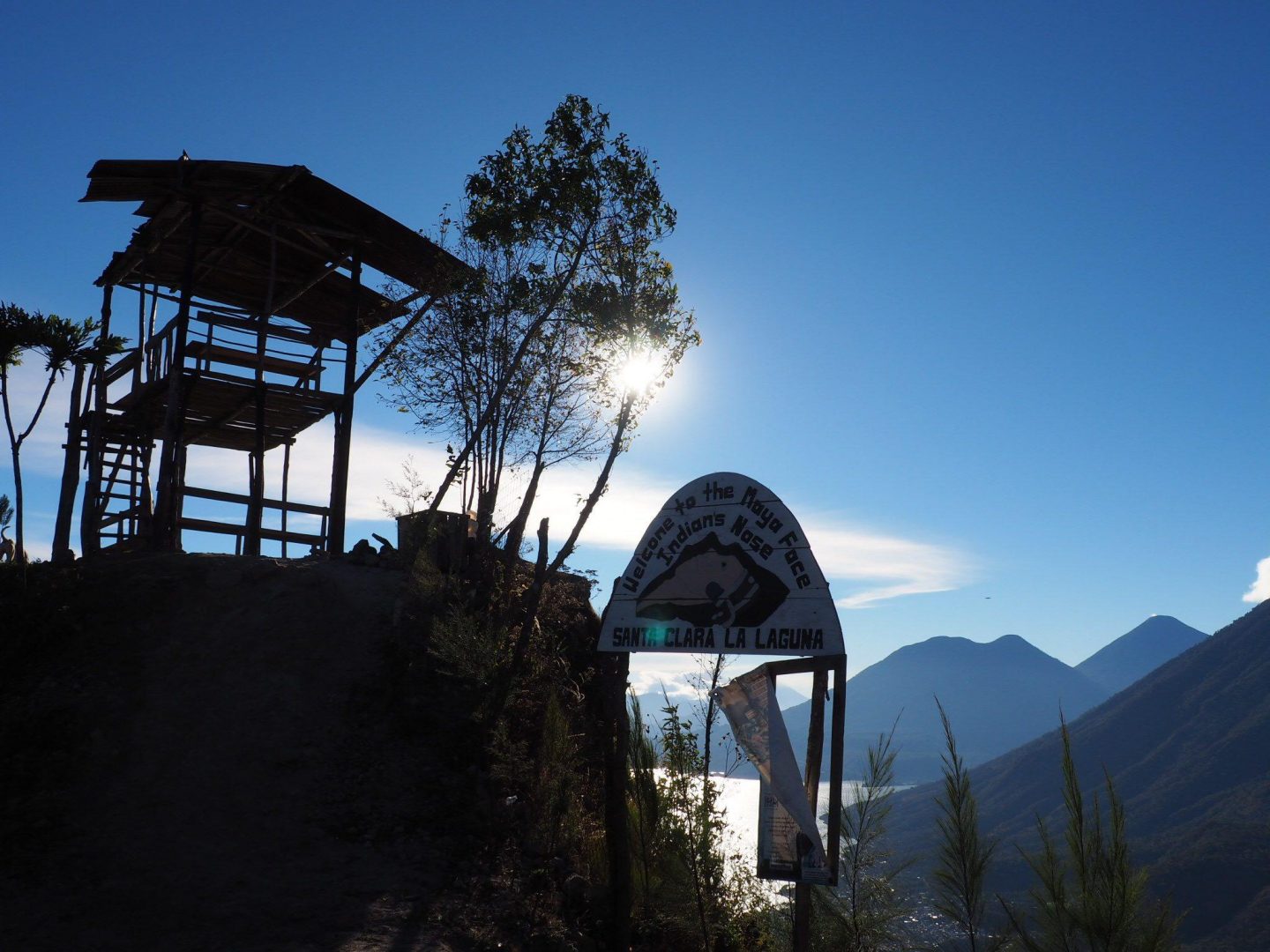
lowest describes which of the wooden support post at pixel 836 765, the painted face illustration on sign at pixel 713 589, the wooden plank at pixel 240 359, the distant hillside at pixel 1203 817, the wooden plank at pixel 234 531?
the distant hillside at pixel 1203 817

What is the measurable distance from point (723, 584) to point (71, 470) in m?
18.2

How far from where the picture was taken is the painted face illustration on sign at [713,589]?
6.84 metres

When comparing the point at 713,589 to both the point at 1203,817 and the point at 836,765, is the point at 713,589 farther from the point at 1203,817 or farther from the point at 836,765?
the point at 1203,817

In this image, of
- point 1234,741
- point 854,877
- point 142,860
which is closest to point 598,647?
point 854,877

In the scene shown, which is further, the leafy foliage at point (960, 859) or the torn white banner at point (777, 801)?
the torn white banner at point (777, 801)

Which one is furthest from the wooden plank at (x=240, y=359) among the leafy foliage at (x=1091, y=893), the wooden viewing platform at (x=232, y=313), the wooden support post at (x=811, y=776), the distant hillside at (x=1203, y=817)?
the distant hillside at (x=1203, y=817)

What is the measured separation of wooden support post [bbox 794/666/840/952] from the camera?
6.26 metres

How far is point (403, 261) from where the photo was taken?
19.8m

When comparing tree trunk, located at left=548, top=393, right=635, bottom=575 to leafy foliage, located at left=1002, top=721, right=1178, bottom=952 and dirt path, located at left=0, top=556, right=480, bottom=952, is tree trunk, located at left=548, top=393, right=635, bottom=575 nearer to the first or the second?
dirt path, located at left=0, top=556, right=480, bottom=952

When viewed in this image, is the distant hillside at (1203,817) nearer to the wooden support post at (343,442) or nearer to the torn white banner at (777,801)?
the wooden support post at (343,442)

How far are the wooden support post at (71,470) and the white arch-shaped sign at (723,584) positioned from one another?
51.9ft

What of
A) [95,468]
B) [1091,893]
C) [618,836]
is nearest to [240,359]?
[95,468]

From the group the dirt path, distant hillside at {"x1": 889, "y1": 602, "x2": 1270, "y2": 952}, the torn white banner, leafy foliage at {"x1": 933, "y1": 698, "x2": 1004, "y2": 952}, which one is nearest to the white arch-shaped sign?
the torn white banner

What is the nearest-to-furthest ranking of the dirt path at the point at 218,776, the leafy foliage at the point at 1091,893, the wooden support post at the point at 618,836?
the leafy foliage at the point at 1091,893, the dirt path at the point at 218,776, the wooden support post at the point at 618,836
